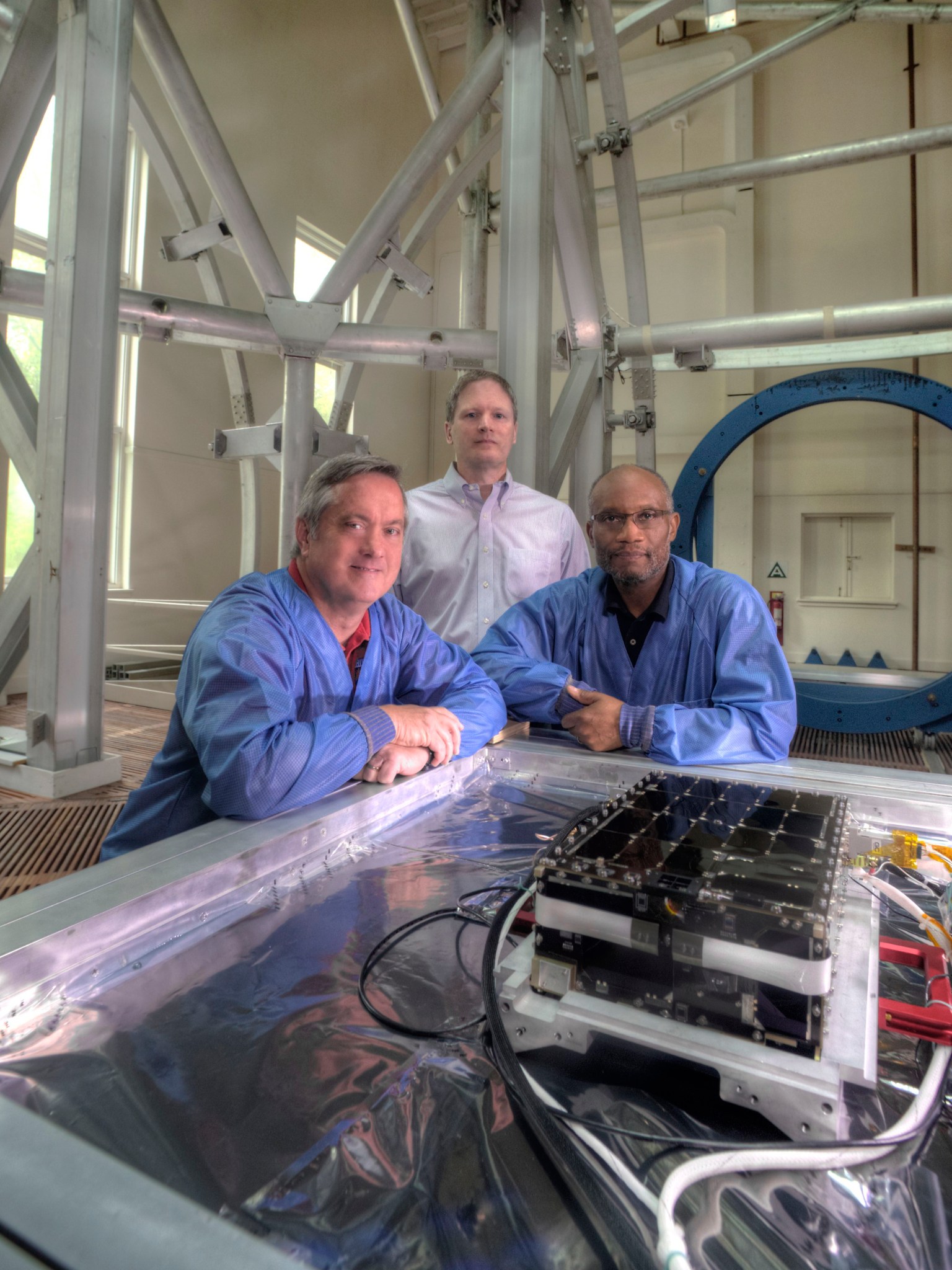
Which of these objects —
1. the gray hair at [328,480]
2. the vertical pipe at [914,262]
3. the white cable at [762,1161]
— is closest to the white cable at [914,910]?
the white cable at [762,1161]

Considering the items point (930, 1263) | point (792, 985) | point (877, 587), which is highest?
point (877, 587)

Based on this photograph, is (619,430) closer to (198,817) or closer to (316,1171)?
(198,817)

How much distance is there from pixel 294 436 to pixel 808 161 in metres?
3.98

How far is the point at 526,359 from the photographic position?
2408 millimetres

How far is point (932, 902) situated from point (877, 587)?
5.94m

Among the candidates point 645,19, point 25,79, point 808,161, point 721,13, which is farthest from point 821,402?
point 25,79

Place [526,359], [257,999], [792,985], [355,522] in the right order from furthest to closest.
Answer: [526,359] → [355,522] → [257,999] → [792,985]

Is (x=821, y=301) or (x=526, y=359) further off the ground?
(x=821, y=301)

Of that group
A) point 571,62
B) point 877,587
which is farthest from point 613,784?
point 877,587

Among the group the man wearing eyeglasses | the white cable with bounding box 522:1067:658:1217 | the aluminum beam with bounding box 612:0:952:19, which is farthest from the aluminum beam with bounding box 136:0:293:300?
the aluminum beam with bounding box 612:0:952:19

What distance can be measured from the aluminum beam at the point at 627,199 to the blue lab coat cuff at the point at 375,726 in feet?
7.44

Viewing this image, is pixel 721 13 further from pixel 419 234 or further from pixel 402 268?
pixel 419 234

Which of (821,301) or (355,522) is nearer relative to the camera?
(355,522)

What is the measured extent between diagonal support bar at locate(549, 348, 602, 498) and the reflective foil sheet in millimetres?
2114
